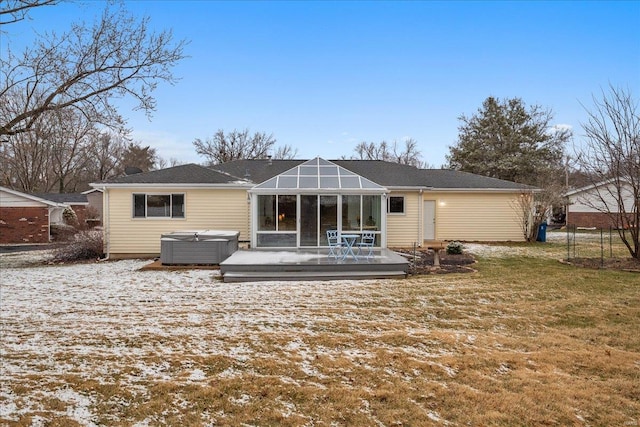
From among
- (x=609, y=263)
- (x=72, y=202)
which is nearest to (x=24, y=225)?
(x=72, y=202)

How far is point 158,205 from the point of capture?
13664mm

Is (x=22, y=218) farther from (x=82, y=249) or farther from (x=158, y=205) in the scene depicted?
(x=158, y=205)

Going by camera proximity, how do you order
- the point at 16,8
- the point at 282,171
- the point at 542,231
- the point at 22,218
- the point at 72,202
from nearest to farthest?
the point at 16,8
the point at 282,171
the point at 542,231
the point at 22,218
the point at 72,202

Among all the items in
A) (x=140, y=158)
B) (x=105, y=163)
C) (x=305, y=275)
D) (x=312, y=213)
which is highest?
(x=140, y=158)

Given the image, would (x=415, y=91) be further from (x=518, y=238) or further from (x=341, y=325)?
(x=341, y=325)

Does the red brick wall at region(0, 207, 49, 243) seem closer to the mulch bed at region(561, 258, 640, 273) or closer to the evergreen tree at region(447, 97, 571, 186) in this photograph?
the mulch bed at region(561, 258, 640, 273)

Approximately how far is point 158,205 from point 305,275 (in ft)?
22.7

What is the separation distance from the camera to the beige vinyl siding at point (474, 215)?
17141 millimetres

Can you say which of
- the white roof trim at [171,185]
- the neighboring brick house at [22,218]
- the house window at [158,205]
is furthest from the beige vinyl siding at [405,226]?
the neighboring brick house at [22,218]

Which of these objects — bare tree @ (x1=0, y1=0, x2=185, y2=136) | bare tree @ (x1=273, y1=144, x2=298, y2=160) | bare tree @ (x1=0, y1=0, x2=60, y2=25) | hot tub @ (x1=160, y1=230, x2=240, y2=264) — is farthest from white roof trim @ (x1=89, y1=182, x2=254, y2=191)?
bare tree @ (x1=273, y1=144, x2=298, y2=160)

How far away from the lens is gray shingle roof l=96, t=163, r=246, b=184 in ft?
44.4

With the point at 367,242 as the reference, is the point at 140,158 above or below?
above

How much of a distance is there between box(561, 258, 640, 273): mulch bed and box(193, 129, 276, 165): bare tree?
28.5 meters

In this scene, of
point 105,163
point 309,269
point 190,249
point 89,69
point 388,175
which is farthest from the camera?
point 105,163
